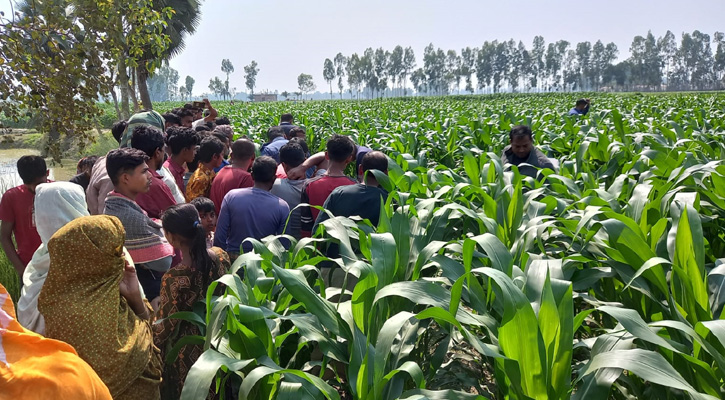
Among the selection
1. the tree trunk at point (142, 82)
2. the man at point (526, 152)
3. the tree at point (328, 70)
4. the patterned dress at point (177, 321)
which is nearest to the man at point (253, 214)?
the patterned dress at point (177, 321)

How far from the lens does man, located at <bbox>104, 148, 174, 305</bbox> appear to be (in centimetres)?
310

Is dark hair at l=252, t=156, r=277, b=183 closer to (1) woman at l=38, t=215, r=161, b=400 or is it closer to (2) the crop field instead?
(2) the crop field

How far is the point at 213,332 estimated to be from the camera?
6.62 ft

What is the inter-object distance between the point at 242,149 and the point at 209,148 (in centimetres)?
33

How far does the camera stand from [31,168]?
3.94 meters

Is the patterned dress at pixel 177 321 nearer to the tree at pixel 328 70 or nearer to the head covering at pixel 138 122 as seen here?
the head covering at pixel 138 122

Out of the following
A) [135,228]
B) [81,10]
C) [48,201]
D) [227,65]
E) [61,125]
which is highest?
[227,65]

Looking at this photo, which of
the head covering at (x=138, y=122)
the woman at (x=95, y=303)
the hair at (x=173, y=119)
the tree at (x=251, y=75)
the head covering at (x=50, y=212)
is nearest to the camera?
the woman at (x=95, y=303)

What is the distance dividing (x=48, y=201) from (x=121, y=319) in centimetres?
85

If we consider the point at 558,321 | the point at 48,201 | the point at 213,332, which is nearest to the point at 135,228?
the point at 48,201

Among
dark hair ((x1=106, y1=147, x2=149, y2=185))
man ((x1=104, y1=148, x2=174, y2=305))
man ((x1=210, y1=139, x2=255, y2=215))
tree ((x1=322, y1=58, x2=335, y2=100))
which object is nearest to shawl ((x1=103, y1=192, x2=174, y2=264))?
man ((x1=104, y1=148, x2=174, y2=305))

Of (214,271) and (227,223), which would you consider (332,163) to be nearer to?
(227,223)

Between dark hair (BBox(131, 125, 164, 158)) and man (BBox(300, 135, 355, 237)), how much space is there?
113cm

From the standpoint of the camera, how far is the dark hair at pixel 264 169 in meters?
3.76
